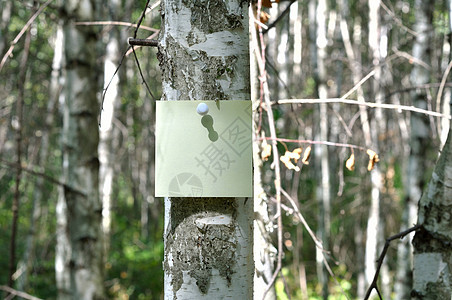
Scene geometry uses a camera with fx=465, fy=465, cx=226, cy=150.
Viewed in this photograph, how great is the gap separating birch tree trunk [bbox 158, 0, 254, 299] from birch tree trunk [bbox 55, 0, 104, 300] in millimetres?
1504

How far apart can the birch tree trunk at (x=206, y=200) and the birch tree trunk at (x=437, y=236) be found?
675 mm

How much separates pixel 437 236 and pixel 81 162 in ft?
5.61

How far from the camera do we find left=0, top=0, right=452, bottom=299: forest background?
2547mm

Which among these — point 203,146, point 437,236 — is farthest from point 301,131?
point 203,146

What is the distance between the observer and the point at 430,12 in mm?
3590

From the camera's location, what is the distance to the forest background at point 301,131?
2.55m

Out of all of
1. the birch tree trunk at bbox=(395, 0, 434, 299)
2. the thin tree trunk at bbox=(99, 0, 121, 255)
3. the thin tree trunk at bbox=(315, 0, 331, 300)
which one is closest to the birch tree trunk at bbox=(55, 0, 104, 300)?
the thin tree trunk at bbox=(99, 0, 121, 255)

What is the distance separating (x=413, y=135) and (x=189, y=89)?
298cm

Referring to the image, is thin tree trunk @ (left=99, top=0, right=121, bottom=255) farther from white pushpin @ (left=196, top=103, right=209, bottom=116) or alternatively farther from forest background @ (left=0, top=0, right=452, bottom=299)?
white pushpin @ (left=196, top=103, right=209, bottom=116)

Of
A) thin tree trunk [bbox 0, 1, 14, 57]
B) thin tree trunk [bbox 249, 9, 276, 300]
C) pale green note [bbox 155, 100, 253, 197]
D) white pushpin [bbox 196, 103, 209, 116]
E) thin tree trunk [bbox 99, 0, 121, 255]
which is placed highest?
thin tree trunk [bbox 0, 1, 14, 57]

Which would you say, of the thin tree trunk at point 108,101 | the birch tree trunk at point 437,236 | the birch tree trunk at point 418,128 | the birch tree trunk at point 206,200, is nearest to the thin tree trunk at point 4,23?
the thin tree trunk at point 108,101

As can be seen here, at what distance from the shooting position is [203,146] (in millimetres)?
984

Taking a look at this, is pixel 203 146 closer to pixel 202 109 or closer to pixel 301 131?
pixel 202 109

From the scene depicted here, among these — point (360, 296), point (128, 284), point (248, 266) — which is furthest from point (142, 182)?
point (248, 266)
